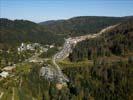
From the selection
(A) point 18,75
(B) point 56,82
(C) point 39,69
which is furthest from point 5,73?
(B) point 56,82

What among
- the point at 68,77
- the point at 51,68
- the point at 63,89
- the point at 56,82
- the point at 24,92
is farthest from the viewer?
the point at 51,68

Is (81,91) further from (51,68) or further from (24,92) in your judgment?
(51,68)

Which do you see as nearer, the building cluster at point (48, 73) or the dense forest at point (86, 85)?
the dense forest at point (86, 85)

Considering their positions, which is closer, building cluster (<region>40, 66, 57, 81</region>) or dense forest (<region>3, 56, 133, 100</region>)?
dense forest (<region>3, 56, 133, 100</region>)

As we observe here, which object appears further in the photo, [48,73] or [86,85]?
[48,73]

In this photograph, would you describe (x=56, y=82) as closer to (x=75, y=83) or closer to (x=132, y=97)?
(x=75, y=83)

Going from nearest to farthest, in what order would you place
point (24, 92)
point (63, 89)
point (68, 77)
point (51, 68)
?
point (24, 92) < point (63, 89) < point (68, 77) < point (51, 68)

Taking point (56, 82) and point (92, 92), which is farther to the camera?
point (56, 82)

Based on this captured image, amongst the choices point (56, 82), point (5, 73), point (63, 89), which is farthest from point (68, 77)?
point (5, 73)

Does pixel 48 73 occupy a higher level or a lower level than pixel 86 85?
higher
